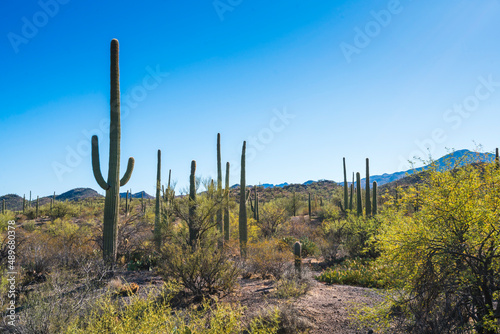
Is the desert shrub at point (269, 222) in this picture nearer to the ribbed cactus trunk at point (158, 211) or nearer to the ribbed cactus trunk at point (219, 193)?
the ribbed cactus trunk at point (219, 193)

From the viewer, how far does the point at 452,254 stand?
14.9 feet

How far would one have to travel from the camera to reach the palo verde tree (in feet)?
14.1

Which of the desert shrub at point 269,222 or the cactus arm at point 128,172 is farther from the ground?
the cactus arm at point 128,172

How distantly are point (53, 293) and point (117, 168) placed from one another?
5.20 m

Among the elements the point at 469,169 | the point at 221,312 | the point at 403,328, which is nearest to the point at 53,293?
the point at 221,312

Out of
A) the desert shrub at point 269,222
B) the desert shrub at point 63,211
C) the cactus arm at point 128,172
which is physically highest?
the cactus arm at point 128,172

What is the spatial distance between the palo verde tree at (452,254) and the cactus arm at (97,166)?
8978 millimetres

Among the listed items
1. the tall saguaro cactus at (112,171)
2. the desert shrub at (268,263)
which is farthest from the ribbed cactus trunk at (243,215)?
the tall saguaro cactus at (112,171)

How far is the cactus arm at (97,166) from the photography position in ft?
33.5

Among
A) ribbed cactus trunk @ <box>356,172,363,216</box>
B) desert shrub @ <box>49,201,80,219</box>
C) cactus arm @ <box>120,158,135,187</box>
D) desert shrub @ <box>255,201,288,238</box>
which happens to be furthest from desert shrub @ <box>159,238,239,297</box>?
desert shrub @ <box>49,201,80,219</box>

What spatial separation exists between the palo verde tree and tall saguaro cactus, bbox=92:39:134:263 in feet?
28.1

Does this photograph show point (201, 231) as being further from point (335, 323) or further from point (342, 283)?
point (335, 323)

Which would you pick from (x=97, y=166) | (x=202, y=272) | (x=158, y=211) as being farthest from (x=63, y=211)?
(x=202, y=272)

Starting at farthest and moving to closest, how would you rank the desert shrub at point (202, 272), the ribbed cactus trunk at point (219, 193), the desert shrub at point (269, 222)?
the desert shrub at point (269, 222)
the ribbed cactus trunk at point (219, 193)
the desert shrub at point (202, 272)
